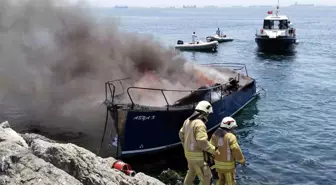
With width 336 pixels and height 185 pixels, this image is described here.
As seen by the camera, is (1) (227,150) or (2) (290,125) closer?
(1) (227,150)

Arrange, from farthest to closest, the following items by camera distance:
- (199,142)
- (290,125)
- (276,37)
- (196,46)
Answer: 1. (196,46)
2. (276,37)
3. (290,125)
4. (199,142)

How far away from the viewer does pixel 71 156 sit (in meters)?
8.61

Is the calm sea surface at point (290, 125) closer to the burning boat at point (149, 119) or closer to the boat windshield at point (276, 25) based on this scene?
the burning boat at point (149, 119)

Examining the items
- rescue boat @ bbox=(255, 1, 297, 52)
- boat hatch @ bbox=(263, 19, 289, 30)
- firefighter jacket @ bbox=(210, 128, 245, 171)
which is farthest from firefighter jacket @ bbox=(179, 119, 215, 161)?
boat hatch @ bbox=(263, 19, 289, 30)

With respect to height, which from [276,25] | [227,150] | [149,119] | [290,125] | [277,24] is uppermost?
[277,24]

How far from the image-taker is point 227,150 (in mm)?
8648

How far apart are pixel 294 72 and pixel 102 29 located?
18.9m

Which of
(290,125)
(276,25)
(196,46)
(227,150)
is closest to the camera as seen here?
(227,150)

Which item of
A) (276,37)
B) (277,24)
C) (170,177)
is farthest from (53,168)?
(277,24)

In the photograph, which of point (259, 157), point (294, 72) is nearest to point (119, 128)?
point (259, 157)

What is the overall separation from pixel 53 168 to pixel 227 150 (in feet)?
11.2

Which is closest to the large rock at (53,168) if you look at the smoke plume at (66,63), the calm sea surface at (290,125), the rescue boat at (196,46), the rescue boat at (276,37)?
the calm sea surface at (290,125)

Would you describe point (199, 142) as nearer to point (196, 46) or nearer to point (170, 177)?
point (170, 177)

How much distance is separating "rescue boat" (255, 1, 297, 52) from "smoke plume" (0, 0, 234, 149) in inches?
942
